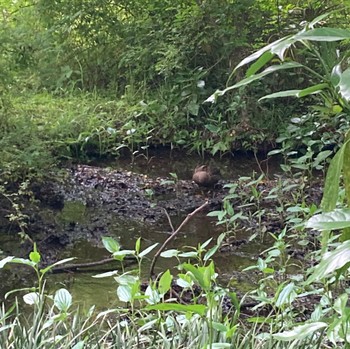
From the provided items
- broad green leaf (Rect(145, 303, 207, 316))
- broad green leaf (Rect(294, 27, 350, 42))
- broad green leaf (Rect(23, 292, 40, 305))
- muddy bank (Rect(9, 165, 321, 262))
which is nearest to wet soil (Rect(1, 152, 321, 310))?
muddy bank (Rect(9, 165, 321, 262))

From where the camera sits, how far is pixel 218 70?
4.75 m

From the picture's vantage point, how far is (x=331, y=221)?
2.55 ft

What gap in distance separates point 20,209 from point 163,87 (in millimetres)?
2141

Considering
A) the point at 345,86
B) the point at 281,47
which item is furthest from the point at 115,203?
the point at 345,86

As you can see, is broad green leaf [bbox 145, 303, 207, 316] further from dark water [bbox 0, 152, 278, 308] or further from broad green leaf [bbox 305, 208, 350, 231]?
dark water [bbox 0, 152, 278, 308]

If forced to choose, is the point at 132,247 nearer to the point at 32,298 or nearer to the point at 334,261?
the point at 32,298

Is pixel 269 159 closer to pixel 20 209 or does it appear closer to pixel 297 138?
pixel 297 138

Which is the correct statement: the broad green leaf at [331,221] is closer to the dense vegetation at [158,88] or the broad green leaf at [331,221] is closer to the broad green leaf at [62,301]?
the broad green leaf at [62,301]

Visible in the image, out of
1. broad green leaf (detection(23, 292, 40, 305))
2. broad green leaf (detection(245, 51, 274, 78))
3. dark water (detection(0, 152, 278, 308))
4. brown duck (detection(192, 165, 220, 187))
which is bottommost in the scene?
brown duck (detection(192, 165, 220, 187))

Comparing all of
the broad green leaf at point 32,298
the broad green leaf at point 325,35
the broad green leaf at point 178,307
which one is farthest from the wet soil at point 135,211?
the broad green leaf at point 325,35

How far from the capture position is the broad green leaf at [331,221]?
76 centimetres

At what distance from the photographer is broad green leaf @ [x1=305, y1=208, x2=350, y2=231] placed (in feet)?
2.48

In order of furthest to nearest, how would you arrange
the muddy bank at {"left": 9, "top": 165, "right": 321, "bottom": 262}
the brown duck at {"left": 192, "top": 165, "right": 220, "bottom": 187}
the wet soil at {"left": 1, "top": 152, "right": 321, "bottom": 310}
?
the brown duck at {"left": 192, "top": 165, "right": 220, "bottom": 187}, the muddy bank at {"left": 9, "top": 165, "right": 321, "bottom": 262}, the wet soil at {"left": 1, "top": 152, "right": 321, "bottom": 310}

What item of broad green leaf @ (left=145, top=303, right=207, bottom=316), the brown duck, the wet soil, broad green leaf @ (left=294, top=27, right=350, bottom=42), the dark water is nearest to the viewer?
broad green leaf @ (left=294, top=27, right=350, bottom=42)
